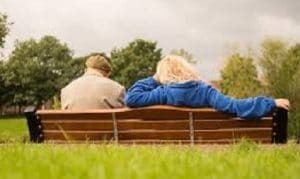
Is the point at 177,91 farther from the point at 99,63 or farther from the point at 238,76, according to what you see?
the point at 238,76

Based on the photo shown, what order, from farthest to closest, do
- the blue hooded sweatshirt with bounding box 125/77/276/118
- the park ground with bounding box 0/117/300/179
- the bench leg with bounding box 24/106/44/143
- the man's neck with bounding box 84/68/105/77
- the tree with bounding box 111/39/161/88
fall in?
the tree with bounding box 111/39/161/88 → the man's neck with bounding box 84/68/105/77 → the bench leg with bounding box 24/106/44/143 → the blue hooded sweatshirt with bounding box 125/77/276/118 → the park ground with bounding box 0/117/300/179

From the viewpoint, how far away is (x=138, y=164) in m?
4.14

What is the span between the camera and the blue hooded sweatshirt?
28.1 ft

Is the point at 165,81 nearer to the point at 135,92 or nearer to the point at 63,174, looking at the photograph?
the point at 135,92

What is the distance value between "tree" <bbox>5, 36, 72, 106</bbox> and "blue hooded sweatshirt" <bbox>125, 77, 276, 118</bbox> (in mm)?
97029

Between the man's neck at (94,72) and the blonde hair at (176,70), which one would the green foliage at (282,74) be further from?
the blonde hair at (176,70)

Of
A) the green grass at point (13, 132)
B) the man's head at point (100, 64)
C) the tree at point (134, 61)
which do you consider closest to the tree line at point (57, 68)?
the tree at point (134, 61)

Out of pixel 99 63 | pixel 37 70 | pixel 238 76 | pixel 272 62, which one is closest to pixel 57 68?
pixel 37 70

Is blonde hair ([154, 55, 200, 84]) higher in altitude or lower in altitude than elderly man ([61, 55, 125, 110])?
higher

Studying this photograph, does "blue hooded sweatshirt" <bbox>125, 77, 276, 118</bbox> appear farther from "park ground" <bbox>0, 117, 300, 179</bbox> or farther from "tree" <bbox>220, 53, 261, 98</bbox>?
"tree" <bbox>220, 53, 261, 98</bbox>

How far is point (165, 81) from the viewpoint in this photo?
910cm

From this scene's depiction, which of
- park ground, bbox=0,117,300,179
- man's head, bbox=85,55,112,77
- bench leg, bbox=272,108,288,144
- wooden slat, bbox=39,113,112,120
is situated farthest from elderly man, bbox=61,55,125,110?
park ground, bbox=0,117,300,179

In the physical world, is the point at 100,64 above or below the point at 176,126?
above

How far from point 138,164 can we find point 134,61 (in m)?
99.5
